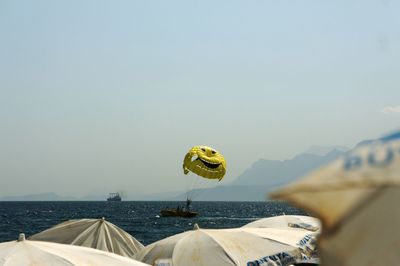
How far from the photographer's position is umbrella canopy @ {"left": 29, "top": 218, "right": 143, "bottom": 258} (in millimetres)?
13258

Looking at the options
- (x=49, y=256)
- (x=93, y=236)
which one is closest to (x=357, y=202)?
(x=49, y=256)

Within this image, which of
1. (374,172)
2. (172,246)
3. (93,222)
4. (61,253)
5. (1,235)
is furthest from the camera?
(1,235)

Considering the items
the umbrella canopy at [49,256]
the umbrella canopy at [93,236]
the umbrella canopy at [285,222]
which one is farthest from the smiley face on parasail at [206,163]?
the umbrella canopy at [49,256]

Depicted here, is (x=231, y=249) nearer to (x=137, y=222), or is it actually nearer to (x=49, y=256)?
(x=49, y=256)

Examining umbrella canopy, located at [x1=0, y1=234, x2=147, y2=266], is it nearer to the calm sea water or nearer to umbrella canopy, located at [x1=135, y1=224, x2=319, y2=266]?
umbrella canopy, located at [x1=135, y1=224, x2=319, y2=266]

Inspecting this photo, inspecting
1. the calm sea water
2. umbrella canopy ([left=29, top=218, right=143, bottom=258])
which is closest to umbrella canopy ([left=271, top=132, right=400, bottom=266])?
umbrella canopy ([left=29, top=218, right=143, bottom=258])

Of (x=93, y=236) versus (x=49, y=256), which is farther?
(x=93, y=236)

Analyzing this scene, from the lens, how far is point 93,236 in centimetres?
1343

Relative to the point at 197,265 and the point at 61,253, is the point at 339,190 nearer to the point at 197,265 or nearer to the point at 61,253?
the point at 61,253

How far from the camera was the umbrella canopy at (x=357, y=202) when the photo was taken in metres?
2.86

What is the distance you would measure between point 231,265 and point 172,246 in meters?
1.30

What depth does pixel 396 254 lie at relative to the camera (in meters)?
2.87

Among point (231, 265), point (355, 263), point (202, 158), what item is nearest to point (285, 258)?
point (231, 265)

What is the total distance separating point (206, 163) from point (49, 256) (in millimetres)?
21343
